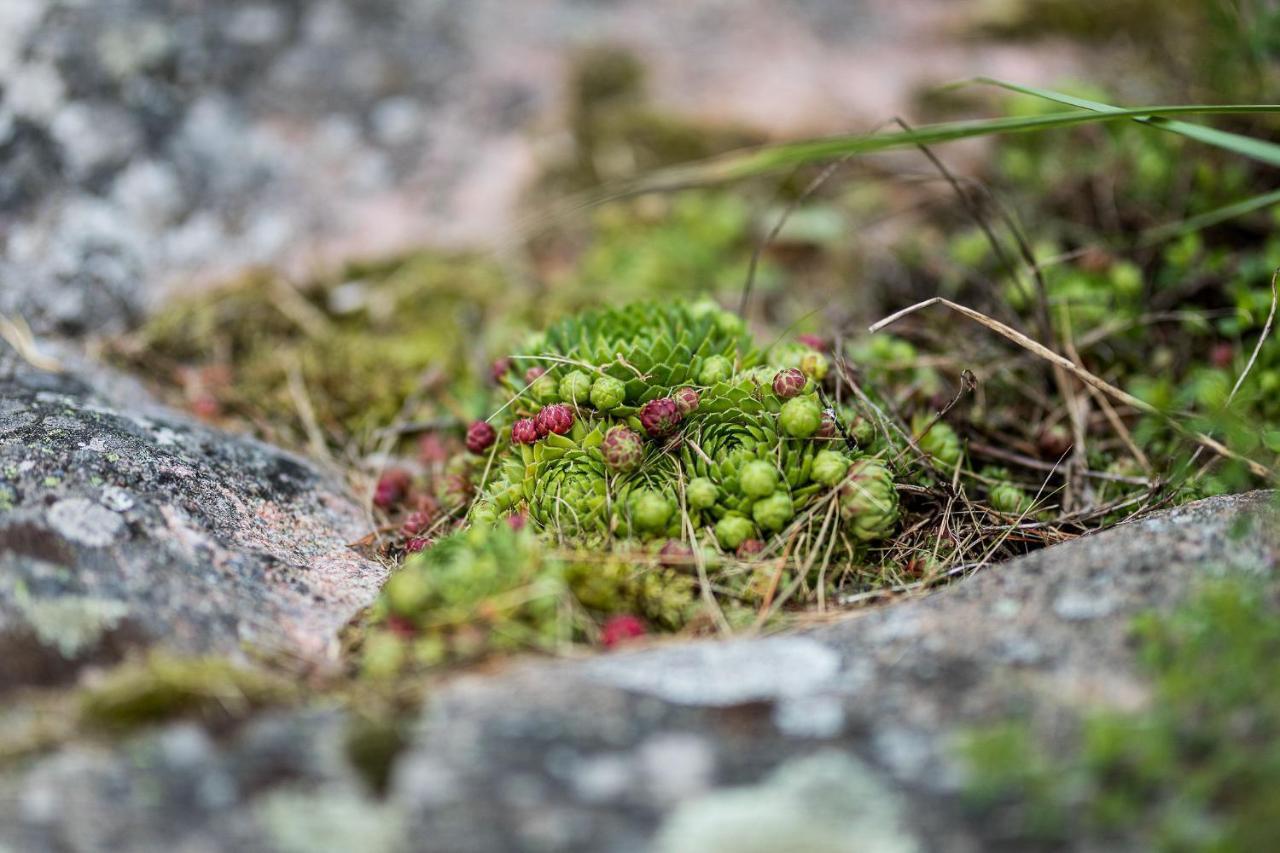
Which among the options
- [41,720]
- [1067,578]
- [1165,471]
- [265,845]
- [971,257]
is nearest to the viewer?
[265,845]

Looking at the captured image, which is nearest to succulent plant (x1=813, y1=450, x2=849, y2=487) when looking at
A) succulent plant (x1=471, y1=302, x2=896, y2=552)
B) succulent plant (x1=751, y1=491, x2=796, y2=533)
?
succulent plant (x1=471, y1=302, x2=896, y2=552)

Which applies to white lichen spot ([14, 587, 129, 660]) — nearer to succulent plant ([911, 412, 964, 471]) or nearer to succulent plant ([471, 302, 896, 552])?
succulent plant ([471, 302, 896, 552])

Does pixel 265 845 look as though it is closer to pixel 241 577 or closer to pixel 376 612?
pixel 376 612

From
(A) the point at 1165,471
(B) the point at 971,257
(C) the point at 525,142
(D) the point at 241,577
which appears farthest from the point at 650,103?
(D) the point at 241,577

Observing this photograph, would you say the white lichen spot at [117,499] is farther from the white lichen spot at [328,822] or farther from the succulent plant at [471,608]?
the white lichen spot at [328,822]

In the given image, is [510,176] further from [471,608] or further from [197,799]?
[197,799]

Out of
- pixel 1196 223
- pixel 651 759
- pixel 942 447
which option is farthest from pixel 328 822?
pixel 1196 223

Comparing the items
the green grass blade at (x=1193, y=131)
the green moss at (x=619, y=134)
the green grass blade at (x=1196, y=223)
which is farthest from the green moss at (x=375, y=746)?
the green moss at (x=619, y=134)
